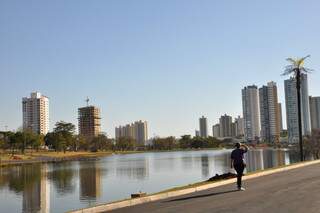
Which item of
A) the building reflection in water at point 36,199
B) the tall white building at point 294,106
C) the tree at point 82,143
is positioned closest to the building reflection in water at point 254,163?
the tall white building at point 294,106

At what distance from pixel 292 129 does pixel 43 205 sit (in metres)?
153

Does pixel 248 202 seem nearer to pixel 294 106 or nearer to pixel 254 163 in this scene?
pixel 254 163

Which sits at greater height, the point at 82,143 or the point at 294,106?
the point at 294,106

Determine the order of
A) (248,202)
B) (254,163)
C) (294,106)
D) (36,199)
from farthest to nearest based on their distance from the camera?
(294,106) → (254,163) → (36,199) → (248,202)

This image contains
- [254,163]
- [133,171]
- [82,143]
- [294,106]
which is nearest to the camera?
[133,171]

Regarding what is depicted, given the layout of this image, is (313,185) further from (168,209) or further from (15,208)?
(15,208)

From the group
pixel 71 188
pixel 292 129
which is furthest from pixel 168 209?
pixel 292 129

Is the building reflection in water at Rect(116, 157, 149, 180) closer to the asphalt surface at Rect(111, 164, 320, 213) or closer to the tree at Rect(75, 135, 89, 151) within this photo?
the asphalt surface at Rect(111, 164, 320, 213)

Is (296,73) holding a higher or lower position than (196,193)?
higher

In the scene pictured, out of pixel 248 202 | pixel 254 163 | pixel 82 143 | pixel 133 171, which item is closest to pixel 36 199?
pixel 248 202

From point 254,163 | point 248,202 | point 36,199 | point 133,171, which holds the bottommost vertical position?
point 36,199

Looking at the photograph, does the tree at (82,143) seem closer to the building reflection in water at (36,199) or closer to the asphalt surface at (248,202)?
the building reflection in water at (36,199)

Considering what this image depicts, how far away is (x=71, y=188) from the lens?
4322cm

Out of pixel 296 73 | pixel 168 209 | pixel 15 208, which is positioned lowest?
pixel 15 208
